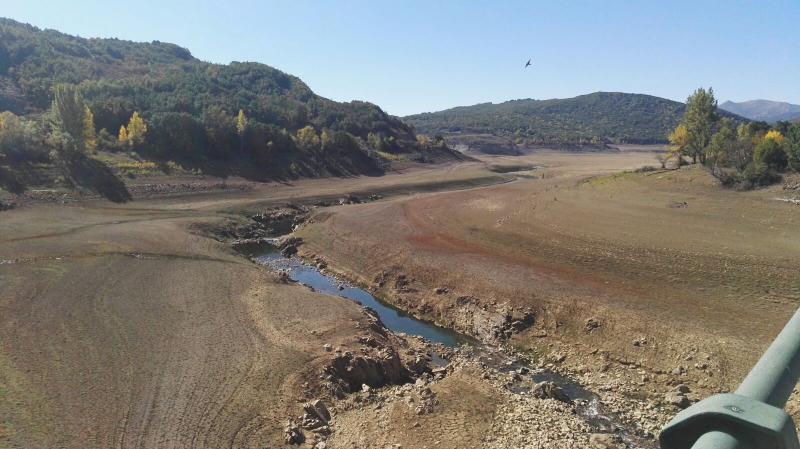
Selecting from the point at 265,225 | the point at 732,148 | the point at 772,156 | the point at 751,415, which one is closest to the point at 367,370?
the point at 751,415

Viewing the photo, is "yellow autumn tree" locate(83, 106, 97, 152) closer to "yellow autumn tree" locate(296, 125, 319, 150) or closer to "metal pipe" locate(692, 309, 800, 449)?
"yellow autumn tree" locate(296, 125, 319, 150)

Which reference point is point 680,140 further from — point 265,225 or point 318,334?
point 318,334

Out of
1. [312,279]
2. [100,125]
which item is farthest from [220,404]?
[100,125]

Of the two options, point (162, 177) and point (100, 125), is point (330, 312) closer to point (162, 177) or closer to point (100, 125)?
point (162, 177)

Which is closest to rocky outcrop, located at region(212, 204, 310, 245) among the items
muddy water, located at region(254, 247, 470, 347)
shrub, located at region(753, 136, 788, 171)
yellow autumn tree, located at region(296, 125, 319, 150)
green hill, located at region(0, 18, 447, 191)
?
muddy water, located at region(254, 247, 470, 347)

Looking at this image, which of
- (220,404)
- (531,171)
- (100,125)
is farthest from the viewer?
(531,171)

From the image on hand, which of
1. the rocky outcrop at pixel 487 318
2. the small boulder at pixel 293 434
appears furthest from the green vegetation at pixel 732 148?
the small boulder at pixel 293 434

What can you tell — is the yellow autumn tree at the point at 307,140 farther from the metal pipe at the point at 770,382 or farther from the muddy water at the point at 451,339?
the metal pipe at the point at 770,382
